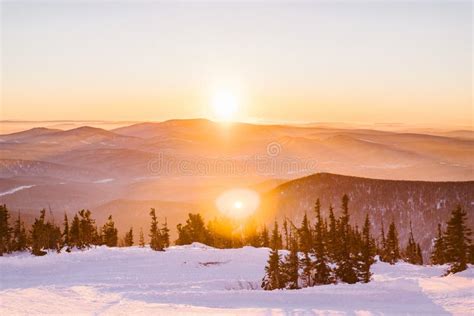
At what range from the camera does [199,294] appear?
32.3 m

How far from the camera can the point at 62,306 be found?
3027 cm

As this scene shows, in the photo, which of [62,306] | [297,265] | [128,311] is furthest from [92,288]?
[297,265]

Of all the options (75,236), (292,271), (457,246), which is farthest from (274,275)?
(75,236)

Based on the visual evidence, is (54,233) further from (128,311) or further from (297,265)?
(128,311)

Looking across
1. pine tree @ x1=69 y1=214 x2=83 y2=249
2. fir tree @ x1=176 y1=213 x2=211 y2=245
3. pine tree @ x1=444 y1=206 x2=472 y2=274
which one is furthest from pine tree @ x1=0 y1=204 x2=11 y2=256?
pine tree @ x1=444 y1=206 x2=472 y2=274

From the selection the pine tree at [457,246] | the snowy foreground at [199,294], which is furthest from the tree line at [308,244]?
the snowy foreground at [199,294]

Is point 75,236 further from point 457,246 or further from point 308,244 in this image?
point 457,246

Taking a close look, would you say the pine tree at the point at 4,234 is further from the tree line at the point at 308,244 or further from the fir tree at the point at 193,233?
the fir tree at the point at 193,233

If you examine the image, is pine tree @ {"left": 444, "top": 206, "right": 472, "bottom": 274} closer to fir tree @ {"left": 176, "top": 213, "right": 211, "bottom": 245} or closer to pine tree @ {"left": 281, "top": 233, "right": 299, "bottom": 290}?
pine tree @ {"left": 281, "top": 233, "right": 299, "bottom": 290}

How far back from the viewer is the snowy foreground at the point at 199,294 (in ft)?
89.3

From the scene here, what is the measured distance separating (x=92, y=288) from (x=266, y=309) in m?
15.3

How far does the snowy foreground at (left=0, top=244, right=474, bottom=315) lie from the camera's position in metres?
27.2

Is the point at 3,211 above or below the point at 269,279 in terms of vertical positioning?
above

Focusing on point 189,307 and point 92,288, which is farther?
point 92,288
